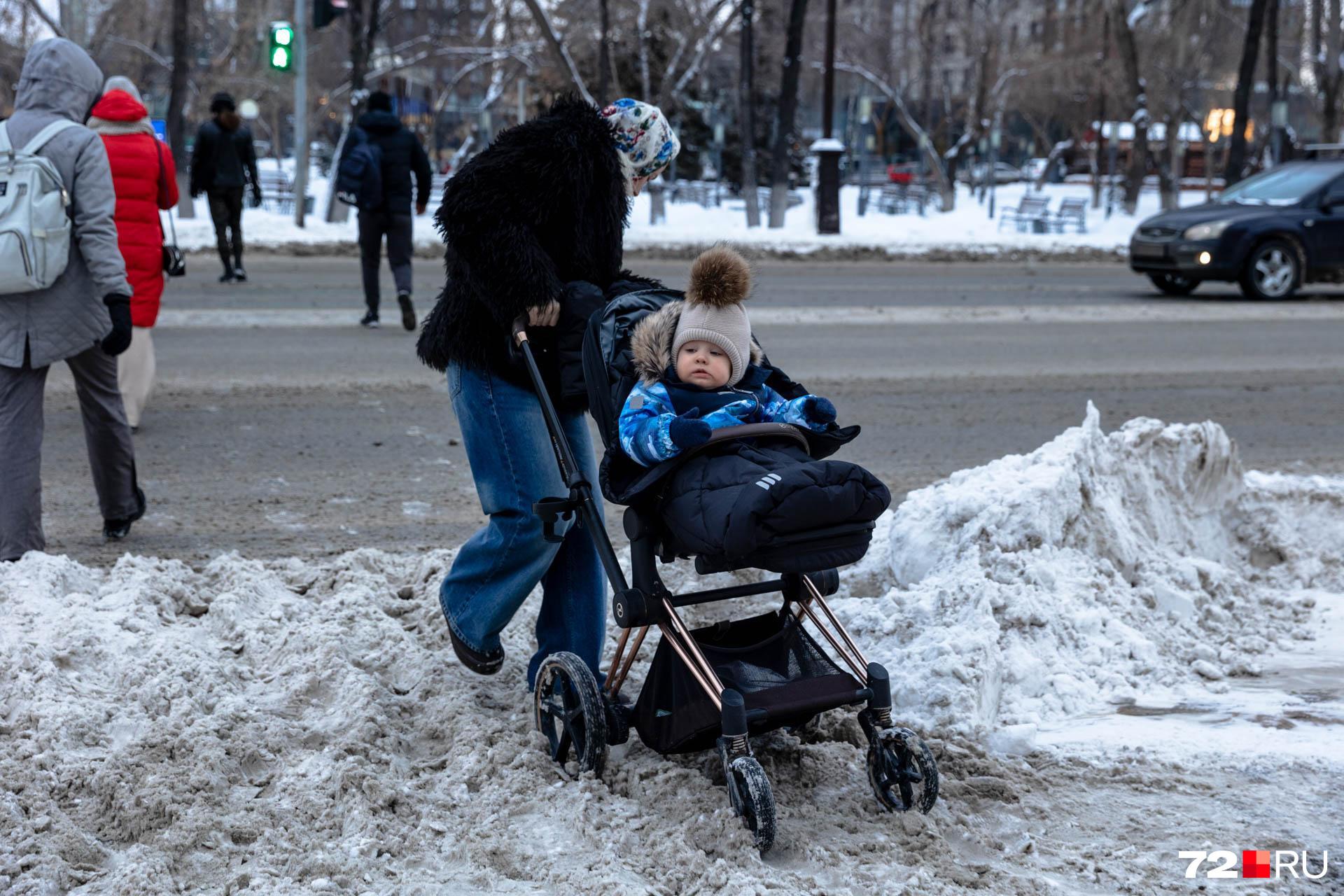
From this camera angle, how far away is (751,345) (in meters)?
3.43

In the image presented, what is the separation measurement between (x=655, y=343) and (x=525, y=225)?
1.80 feet

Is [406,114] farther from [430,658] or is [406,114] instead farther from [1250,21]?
[430,658]

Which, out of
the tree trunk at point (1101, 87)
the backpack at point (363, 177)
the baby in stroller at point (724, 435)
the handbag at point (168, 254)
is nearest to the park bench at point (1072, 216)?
the tree trunk at point (1101, 87)

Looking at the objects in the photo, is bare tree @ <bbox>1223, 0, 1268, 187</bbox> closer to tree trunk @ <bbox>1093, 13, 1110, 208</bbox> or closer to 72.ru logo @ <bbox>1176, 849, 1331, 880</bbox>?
tree trunk @ <bbox>1093, 13, 1110, 208</bbox>

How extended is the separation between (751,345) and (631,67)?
36.8 metres

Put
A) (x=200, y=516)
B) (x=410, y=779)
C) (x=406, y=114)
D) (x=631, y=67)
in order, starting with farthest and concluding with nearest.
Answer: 1. (x=406, y=114)
2. (x=631, y=67)
3. (x=200, y=516)
4. (x=410, y=779)

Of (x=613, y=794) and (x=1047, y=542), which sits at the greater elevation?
(x=1047, y=542)

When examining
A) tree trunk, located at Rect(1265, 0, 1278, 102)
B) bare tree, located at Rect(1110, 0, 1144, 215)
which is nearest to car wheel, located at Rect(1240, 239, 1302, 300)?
bare tree, located at Rect(1110, 0, 1144, 215)

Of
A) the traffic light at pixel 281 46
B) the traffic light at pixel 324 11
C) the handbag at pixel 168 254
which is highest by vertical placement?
the traffic light at pixel 324 11

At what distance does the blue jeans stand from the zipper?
1966mm

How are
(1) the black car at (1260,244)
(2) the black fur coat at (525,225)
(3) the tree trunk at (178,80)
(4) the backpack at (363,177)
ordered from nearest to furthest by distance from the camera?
(2) the black fur coat at (525,225)
(4) the backpack at (363,177)
(1) the black car at (1260,244)
(3) the tree trunk at (178,80)

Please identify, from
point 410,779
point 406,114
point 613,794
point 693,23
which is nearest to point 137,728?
point 410,779

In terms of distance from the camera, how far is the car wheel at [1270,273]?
15555 mm

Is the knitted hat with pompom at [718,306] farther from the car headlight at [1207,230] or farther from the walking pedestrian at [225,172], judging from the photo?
the car headlight at [1207,230]
